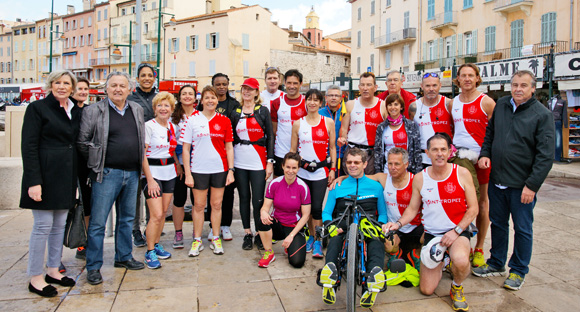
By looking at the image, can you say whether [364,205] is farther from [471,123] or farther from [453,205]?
[471,123]

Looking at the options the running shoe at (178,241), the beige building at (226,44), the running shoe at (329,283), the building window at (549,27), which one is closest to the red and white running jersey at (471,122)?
the running shoe at (329,283)

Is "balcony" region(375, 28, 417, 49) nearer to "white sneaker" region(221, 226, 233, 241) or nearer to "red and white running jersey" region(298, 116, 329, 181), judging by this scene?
"red and white running jersey" region(298, 116, 329, 181)

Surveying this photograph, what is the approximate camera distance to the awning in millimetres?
13445

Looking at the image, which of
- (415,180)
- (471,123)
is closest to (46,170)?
(415,180)

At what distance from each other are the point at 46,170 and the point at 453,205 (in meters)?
3.54

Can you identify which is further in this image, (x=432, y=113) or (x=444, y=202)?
(x=432, y=113)

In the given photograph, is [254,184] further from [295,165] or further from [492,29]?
[492,29]

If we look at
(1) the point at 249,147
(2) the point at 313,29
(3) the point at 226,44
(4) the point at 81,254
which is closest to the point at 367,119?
(1) the point at 249,147

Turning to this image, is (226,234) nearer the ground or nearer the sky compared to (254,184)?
nearer the ground

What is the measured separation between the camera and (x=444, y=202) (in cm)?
407

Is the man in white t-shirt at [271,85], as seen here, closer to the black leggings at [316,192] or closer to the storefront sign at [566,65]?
the black leggings at [316,192]

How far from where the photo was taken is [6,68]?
80500mm

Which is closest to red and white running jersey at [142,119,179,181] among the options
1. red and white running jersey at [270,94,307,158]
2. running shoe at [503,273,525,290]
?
red and white running jersey at [270,94,307,158]

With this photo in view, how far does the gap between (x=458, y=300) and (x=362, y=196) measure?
1224mm
